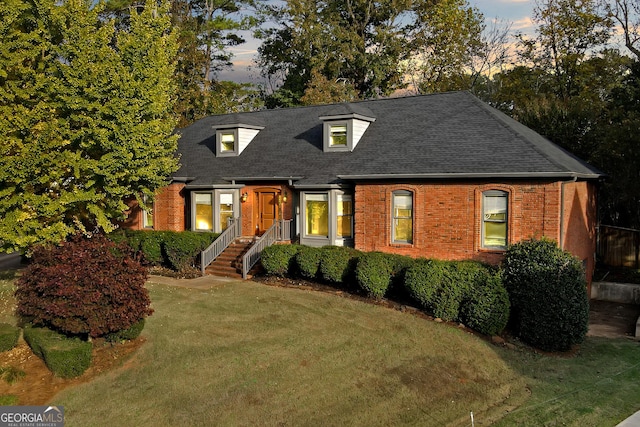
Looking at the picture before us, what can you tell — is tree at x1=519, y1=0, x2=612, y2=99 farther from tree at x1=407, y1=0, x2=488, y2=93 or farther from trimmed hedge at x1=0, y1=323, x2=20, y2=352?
trimmed hedge at x1=0, y1=323, x2=20, y2=352

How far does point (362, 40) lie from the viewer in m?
42.6

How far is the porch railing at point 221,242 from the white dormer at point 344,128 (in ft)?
17.5

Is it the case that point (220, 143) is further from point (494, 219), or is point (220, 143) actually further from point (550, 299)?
point (550, 299)

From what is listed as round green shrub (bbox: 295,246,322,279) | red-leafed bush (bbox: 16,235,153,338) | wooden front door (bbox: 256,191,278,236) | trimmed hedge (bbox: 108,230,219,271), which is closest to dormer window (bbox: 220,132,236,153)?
wooden front door (bbox: 256,191,278,236)

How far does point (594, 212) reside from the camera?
23.1 meters

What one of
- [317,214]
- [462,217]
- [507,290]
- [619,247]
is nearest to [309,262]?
[317,214]

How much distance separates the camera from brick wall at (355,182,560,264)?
16.4m

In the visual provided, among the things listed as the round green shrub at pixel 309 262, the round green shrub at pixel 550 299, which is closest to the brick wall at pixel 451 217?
the round green shrub at pixel 309 262

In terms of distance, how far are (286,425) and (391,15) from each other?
138ft

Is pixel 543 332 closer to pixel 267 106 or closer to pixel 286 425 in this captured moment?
pixel 286 425

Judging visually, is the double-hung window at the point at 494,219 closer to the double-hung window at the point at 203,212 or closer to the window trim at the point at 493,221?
the window trim at the point at 493,221

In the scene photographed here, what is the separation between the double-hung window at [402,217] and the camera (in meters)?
18.8

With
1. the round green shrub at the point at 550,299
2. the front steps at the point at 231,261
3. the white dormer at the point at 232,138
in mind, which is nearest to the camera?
the round green shrub at the point at 550,299

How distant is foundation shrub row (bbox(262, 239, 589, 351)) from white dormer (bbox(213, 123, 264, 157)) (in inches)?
479
